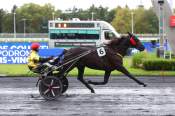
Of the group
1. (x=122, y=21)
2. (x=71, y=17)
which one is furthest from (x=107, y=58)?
(x=71, y=17)

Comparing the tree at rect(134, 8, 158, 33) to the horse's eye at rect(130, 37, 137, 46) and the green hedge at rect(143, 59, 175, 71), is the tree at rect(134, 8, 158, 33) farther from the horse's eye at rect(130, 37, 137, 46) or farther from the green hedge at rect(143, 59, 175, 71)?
the horse's eye at rect(130, 37, 137, 46)

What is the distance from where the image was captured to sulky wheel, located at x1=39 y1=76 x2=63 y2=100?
14188 millimetres

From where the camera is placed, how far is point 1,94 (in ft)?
51.1

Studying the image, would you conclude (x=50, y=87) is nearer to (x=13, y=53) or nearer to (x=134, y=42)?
(x=134, y=42)

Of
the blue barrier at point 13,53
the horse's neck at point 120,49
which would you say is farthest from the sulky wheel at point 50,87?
the blue barrier at point 13,53

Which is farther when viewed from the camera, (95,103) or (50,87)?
(50,87)

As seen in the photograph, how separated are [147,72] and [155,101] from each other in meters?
13.4

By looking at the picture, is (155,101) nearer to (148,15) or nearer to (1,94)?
(1,94)

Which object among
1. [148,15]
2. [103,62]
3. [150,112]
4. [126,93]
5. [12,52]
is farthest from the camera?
[148,15]

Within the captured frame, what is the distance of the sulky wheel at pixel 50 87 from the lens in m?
14.2

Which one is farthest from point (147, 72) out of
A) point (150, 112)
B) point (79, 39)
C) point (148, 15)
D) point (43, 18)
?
point (43, 18)

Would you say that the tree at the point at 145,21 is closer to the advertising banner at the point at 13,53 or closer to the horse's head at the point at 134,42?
the advertising banner at the point at 13,53

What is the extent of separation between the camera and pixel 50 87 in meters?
14.2

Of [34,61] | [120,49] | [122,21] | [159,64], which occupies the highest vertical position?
[122,21]
